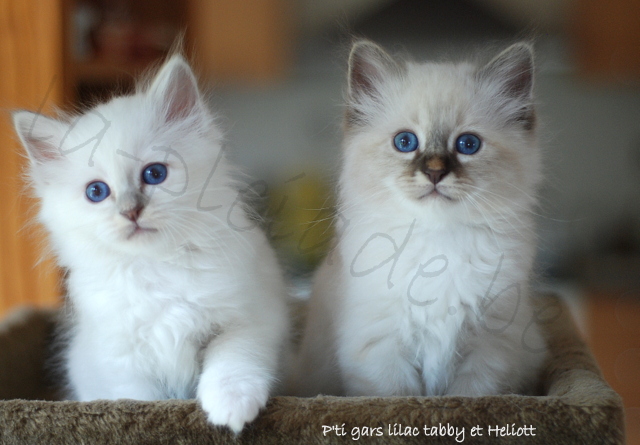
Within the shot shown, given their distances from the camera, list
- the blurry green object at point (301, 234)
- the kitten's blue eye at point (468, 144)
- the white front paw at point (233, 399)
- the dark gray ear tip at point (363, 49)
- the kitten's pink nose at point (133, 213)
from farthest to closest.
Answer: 1. the blurry green object at point (301, 234)
2. the dark gray ear tip at point (363, 49)
3. the kitten's blue eye at point (468, 144)
4. the kitten's pink nose at point (133, 213)
5. the white front paw at point (233, 399)

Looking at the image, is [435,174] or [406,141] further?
[406,141]

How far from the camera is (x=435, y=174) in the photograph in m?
1.18

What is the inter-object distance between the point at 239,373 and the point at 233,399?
72 mm

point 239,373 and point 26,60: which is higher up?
point 26,60

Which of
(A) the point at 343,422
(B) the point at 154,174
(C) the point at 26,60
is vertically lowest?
(A) the point at 343,422

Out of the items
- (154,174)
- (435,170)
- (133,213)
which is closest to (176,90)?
(154,174)

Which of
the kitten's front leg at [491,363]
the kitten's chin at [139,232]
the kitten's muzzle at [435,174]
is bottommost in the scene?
the kitten's front leg at [491,363]

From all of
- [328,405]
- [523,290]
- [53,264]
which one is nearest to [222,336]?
[328,405]

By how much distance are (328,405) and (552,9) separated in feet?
10.4

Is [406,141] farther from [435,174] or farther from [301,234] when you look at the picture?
[301,234]

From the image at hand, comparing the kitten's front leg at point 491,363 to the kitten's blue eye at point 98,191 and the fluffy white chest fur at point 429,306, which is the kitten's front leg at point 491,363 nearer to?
A: the fluffy white chest fur at point 429,306

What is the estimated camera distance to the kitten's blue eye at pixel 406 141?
128cm

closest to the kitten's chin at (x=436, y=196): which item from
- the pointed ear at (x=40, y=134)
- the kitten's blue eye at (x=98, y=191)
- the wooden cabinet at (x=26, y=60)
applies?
the kitten's blue eye at (x=98, y=191)

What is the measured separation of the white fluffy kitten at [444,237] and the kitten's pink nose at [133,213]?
49cm
